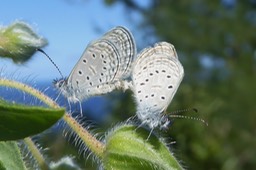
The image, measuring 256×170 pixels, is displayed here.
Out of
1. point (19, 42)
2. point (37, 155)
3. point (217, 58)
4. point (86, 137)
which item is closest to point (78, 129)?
point (86, 137)

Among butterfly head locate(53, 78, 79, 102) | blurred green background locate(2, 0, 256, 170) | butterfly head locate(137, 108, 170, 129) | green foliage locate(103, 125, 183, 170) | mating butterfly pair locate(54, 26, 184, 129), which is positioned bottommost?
blurred green background locate(2, 0, 256, 170)

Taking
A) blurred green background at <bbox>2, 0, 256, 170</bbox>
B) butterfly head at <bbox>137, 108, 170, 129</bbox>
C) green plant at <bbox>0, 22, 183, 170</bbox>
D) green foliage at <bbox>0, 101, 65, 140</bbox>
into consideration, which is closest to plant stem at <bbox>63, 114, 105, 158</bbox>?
green plant at <bbox>0, 22, 183, 170</bbox>

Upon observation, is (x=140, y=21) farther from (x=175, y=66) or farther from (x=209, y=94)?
(x=175, y=66)

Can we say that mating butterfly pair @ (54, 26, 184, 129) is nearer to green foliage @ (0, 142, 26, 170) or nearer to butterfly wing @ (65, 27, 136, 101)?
butterfly wing @ (65, 27, 136, 101)

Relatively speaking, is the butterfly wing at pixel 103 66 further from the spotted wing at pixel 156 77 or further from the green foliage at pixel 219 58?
the green foliage at pixel 219 58

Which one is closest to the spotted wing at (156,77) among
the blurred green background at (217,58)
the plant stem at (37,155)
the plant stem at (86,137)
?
the plant stem at (86,137)

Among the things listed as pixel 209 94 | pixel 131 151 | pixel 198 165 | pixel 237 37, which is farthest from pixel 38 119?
pixel 237 37

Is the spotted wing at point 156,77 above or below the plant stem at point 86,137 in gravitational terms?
above

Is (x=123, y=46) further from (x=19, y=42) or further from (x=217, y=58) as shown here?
(x=217, y=58)
